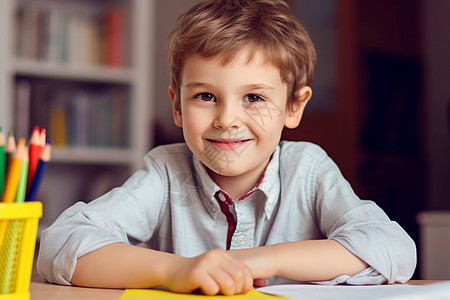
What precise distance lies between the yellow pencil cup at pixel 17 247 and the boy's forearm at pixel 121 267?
16 centimetres

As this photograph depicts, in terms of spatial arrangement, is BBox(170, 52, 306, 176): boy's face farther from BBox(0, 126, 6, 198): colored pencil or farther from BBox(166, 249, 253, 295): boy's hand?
BBox(0, 126, 6, 198): colored pencil

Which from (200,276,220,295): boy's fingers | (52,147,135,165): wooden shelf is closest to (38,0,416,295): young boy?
(200,276,220,295): boy's fingers

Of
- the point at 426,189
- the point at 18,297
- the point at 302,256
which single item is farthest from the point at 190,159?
the point at 426,189

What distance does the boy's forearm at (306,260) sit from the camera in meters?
0.71

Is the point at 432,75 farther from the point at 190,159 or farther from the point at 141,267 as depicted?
the point at 141,267

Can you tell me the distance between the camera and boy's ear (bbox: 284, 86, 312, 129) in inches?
40.1

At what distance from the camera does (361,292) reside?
629 millimetres

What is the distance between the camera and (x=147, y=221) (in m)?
0.96

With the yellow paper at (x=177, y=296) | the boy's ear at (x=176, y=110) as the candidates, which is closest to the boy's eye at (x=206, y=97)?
the boy's ear at (x=176, y=110)

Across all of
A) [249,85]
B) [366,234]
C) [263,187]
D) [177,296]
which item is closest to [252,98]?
[249,85]

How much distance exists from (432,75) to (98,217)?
265 cm

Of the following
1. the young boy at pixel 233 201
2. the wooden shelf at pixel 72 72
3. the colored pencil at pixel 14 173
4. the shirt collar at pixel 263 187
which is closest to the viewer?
the colored pencil at pixel 14 173

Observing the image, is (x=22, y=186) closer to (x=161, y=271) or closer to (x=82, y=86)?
(x=161, y=271)

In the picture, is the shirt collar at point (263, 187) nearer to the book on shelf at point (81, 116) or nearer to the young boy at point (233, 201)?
the young boy at point (233, 201)
